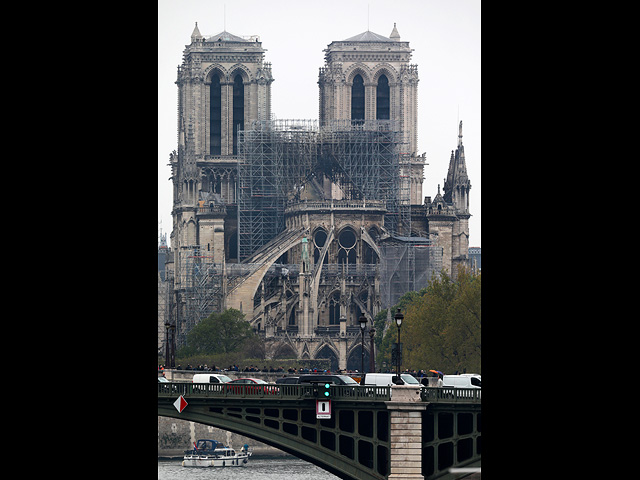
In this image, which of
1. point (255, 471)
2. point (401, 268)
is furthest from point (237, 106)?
point (255, 471)

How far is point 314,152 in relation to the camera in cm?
10119

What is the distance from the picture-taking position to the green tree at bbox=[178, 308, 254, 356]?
286 feet

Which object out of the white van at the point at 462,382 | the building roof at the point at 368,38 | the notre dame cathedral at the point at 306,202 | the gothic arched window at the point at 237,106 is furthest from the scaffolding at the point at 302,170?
the white van at the point at 462,382

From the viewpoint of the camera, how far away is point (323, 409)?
114 ft

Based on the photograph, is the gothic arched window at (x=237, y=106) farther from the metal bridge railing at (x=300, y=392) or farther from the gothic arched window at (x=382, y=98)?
the metal bridge railing at (x=300, y=392)

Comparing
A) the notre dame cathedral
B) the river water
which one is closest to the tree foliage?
the river water

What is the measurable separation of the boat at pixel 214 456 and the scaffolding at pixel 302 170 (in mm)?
32788

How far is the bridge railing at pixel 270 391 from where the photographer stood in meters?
35.3

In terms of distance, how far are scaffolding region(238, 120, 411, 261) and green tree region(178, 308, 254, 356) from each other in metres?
10.9

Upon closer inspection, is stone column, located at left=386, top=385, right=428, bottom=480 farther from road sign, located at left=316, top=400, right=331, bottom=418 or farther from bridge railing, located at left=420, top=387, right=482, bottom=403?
road sign, located at left=316, top=400, right=331, bottom=418

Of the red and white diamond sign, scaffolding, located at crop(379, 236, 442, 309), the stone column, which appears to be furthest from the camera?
scaffolding, located at crop(379, 236, 442, 309)
